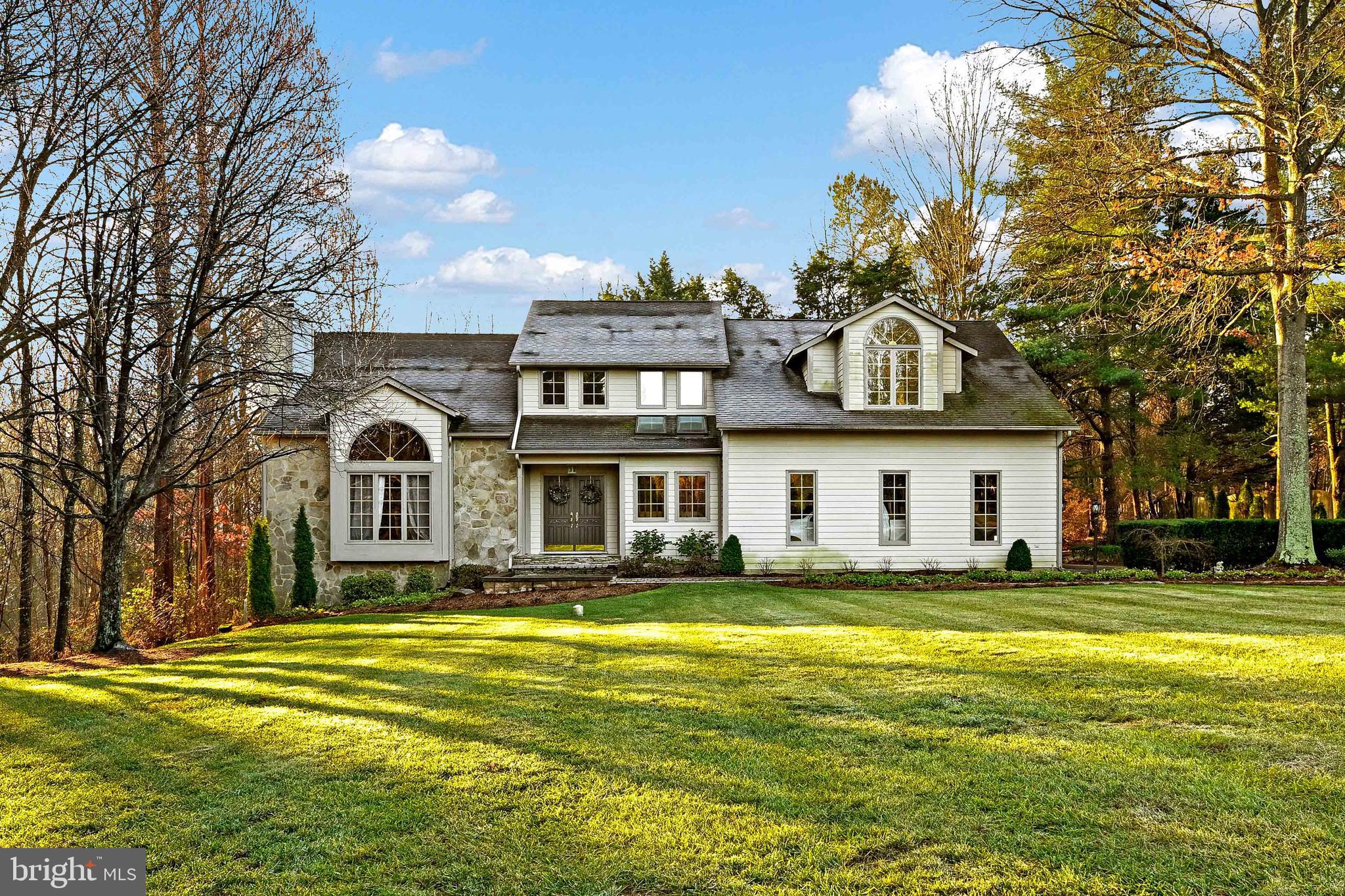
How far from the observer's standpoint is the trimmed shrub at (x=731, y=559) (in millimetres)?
17391

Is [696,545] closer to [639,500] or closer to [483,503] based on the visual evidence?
[639,500]

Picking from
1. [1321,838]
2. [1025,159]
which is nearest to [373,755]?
[1321,838]

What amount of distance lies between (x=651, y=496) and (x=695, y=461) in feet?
4.10

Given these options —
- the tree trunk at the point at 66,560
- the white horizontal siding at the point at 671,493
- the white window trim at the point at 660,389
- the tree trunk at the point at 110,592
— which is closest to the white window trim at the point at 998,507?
the white horizontal siding at the point at 671,493

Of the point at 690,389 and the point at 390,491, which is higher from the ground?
the point at 690,389

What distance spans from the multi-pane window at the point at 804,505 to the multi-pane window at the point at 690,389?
3.04m

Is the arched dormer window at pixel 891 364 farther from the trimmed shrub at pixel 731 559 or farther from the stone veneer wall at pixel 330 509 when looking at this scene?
the stone veneer wall at pixel 330 509

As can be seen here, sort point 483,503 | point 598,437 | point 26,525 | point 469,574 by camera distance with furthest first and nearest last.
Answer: point 598,437
point 483,503
point 469,574
point 26,525

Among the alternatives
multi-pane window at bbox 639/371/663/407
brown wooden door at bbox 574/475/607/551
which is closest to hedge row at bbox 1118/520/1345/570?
multi-pane window at bbox 639/371/663/407

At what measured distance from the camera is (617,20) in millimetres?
17062

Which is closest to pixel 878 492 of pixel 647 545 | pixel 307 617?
pixel 647 545

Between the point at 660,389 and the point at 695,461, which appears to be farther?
the point at 660,389

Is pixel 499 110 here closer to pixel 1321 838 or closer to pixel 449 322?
pixel 449 322

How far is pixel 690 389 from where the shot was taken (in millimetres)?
19891
